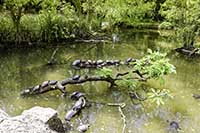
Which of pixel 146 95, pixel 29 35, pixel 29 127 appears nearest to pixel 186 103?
pixel 146 95

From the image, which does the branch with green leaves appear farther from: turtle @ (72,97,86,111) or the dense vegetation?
the dense vegetation

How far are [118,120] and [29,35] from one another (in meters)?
7.39

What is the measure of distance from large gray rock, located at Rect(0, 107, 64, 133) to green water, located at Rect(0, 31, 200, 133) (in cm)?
111

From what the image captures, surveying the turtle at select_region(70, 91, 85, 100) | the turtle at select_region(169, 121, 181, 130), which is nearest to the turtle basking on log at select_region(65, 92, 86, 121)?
the turtle at select_region(70, 91, 85, 100)

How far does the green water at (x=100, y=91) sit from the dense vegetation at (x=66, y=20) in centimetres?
75

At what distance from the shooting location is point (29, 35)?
1412 centimetres

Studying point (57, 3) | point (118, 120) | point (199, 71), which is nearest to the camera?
point (118, 120)

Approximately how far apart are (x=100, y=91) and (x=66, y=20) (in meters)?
6.53

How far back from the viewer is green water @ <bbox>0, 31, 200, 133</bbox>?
7.91 metres

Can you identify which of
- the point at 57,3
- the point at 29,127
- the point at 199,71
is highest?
the point at 57,3

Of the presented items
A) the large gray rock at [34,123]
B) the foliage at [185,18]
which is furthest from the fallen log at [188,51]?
the large gray rock at [34,123]

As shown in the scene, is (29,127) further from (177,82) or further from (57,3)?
(57,3)

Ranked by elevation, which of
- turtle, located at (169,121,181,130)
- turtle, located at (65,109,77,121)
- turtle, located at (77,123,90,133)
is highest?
turtle, located at (65,109,77,121)

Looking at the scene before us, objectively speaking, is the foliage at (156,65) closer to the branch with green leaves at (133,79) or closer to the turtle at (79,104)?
the branch with green leaves at (133,79)
